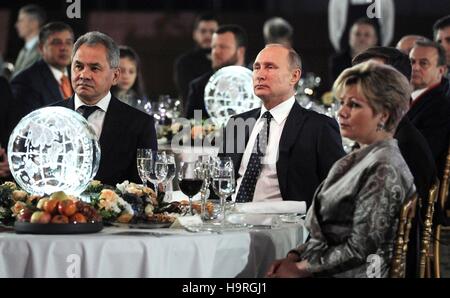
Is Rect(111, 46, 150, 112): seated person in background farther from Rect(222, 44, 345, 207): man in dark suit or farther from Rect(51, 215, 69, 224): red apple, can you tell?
Rect(51, 215, 69, 224): red apple

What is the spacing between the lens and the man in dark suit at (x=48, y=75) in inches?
353

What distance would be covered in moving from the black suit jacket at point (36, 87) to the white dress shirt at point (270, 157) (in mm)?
3678

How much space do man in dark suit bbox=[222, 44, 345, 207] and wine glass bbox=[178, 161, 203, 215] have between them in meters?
0.89

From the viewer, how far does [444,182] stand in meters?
5.86

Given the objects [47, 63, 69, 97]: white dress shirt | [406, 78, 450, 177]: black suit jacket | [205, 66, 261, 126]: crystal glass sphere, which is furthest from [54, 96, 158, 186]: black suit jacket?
[47, 63, 69, 97]: white dress shirt

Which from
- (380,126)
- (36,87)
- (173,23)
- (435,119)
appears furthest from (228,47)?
(380,126)

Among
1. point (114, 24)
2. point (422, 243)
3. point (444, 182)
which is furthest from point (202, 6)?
point (422, 243)

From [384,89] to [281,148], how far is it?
1.52 m

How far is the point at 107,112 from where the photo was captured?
5.62 m

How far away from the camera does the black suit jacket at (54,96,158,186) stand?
548cm

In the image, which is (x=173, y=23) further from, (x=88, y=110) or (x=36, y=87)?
(x=88, y=110)

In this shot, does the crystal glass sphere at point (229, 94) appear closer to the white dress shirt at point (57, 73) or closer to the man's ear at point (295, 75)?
the white dress shirt at point (57, 73)

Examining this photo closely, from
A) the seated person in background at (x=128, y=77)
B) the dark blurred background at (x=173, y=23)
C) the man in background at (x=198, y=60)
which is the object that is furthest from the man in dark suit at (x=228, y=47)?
the dark blurred background at (x=173, y=23)

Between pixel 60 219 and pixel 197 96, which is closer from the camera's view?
pixel 60 219
